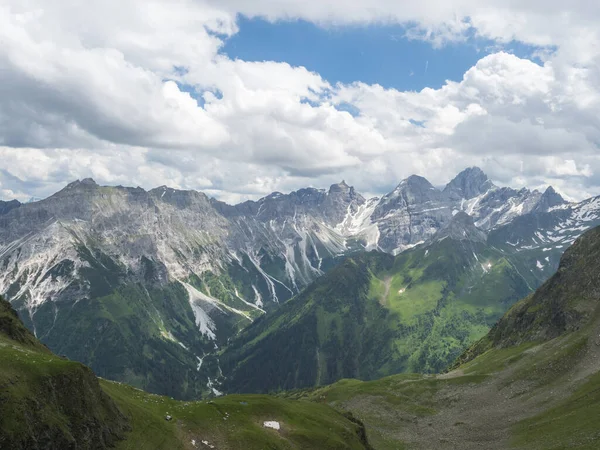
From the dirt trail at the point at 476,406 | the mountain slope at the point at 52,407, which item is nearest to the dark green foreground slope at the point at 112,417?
the mountain slope at the point at 52,407

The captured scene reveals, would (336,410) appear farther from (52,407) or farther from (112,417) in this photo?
(52,407)

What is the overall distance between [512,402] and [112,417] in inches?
4971

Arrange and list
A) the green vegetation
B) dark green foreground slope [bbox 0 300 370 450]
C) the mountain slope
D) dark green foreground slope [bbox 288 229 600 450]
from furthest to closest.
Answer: dark green foreground slope [bbox 288 229 600 450] → the green vegetation → dark green foreground slope [bbox 0 300 370 450] → the mountain slope

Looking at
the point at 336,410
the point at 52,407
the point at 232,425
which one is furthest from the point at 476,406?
the point at 52,407

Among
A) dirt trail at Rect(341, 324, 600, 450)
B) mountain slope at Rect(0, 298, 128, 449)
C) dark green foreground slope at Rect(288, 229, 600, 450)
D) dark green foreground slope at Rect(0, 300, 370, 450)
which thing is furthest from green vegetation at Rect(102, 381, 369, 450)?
dark green foreground slope at Rect(288, 229, 600, 450)

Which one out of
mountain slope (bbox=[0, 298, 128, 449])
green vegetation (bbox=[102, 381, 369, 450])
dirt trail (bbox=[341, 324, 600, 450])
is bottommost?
dirt trail (bbox=[341, 324, 600, 450])

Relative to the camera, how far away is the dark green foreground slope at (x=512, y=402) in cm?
11669

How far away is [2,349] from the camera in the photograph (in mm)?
76000

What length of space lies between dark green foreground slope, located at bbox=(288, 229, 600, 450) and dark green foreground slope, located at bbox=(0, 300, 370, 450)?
35.2 m

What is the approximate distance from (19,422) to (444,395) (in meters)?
156

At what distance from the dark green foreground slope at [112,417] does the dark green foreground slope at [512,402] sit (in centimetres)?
3520

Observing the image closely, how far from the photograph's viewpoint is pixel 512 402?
152 metres

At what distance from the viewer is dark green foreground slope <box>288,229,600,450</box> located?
116688mm

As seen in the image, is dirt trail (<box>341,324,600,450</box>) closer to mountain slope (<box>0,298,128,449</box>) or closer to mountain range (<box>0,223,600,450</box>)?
mountain range (<box>0,223,600,450</box>)
